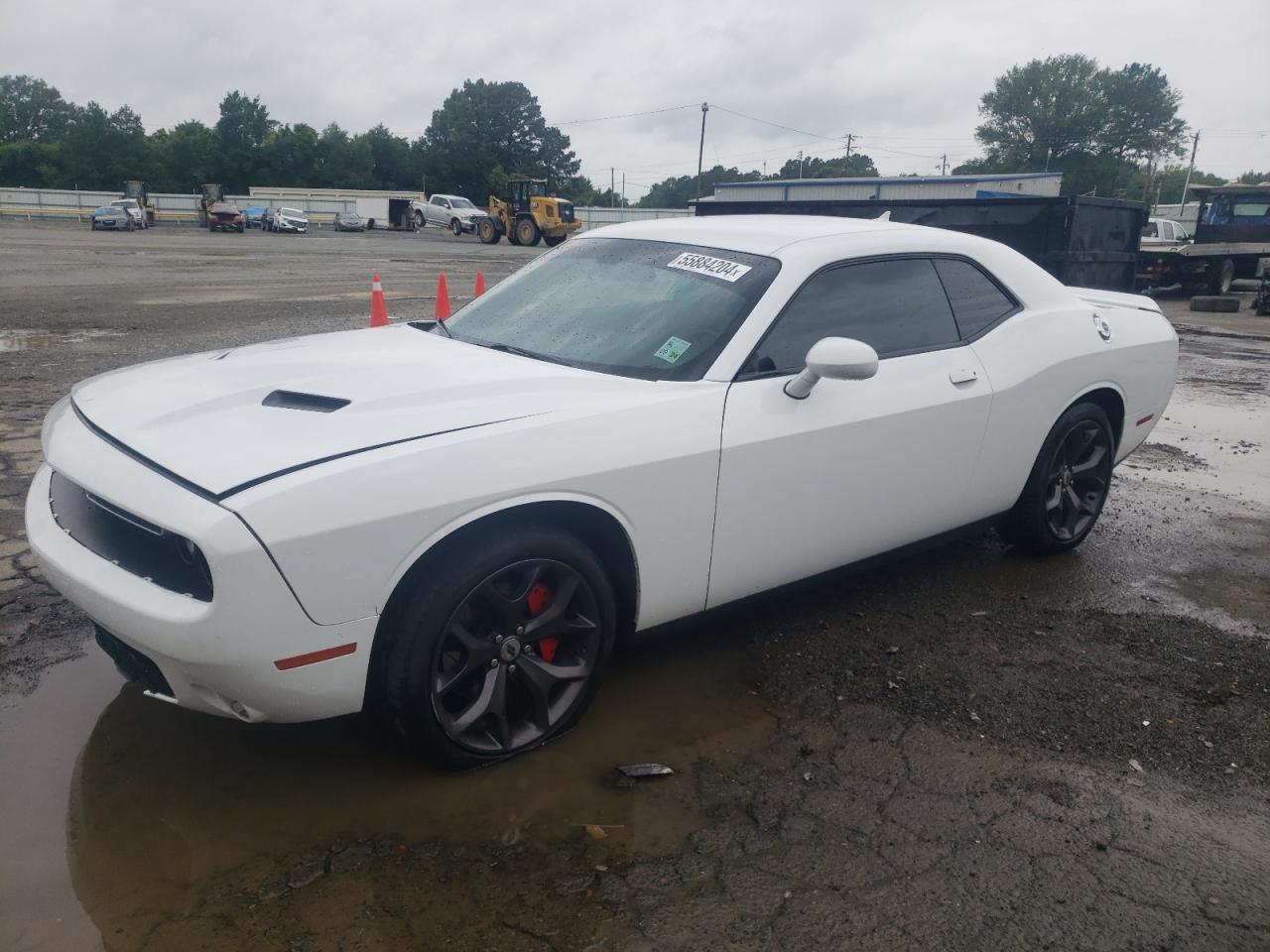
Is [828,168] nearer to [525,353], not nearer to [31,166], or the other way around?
[31,166]

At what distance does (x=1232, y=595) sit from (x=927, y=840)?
8.50 feet

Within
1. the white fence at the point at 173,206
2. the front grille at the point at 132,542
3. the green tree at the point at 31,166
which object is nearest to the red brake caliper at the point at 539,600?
the front grille at the point at 132,542

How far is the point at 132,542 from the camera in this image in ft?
8.24

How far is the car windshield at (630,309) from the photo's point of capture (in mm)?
3205

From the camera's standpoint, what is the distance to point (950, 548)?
15.9ft

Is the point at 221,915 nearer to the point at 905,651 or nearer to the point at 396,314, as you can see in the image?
the point at 905,651

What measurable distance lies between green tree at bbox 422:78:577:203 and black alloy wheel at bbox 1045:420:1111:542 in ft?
275

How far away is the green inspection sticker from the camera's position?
3170 mm

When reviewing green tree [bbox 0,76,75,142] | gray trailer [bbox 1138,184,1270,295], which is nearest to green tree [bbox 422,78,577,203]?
green tree [bbox 0,76,75,142]

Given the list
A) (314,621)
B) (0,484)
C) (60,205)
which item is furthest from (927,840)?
(60,205)

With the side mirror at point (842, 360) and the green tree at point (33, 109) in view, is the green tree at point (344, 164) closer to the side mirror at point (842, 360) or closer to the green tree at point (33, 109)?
the green tree at point (33, 109)

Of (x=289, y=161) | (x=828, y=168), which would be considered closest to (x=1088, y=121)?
(x=828, y=168)

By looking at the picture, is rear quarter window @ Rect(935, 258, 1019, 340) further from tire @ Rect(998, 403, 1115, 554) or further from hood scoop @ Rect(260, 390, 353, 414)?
hood scoop @ Rect(260, 390, 353, 414)

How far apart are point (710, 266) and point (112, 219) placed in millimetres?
46140
